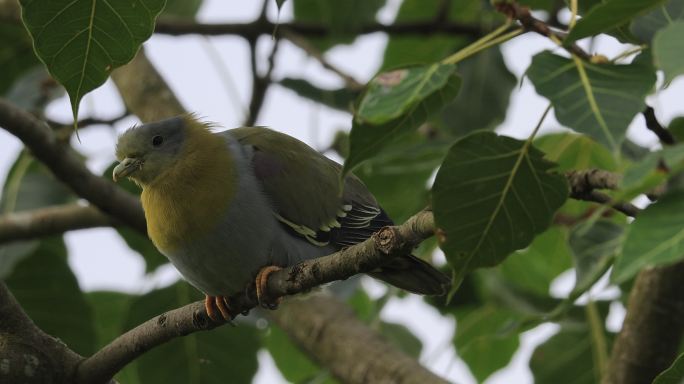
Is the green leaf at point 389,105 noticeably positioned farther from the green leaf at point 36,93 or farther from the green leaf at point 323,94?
the green leaf at point 36,93

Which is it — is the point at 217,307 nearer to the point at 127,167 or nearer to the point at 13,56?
the point at 127,167

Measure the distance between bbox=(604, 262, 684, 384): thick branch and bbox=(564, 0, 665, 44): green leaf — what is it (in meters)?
1.62

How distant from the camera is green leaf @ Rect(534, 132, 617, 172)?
163 inches

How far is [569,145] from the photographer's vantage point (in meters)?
4.15

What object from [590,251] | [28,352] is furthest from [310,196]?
[590,251]

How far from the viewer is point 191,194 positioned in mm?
3582

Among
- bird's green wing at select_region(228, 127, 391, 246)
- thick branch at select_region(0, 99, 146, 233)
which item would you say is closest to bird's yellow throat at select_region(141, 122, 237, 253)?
bird's green wing at select_region(228, 127, 391, 246)

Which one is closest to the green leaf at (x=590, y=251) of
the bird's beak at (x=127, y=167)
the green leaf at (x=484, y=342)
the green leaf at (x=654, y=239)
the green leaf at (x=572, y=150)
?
the green leaf at (x=654, y=239)

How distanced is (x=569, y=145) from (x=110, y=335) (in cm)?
271

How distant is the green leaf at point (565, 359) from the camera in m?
4.34

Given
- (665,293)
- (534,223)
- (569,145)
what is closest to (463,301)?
(569,145)

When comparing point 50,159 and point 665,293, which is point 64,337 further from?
point 665,293

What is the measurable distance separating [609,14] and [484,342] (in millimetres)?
3001

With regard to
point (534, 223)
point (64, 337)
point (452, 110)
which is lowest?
point (64, 337)
